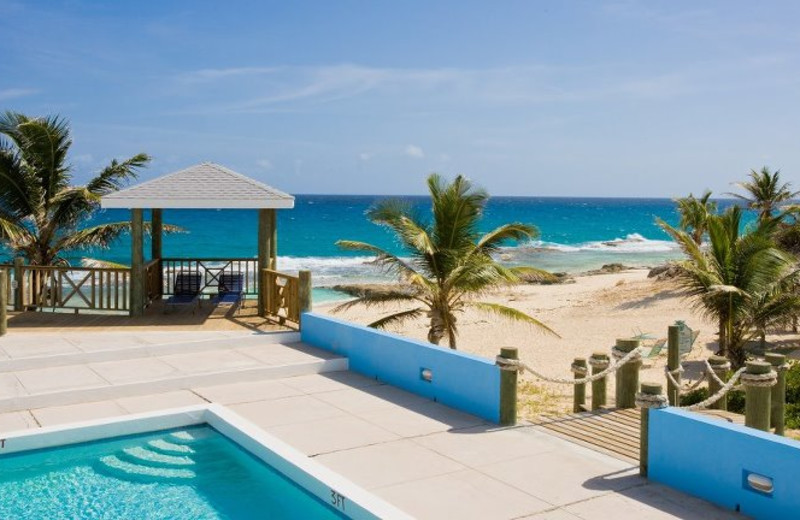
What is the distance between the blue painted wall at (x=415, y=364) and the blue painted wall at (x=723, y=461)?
221 cm

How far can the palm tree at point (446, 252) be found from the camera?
13.9 metres

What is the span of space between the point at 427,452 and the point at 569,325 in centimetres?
1869

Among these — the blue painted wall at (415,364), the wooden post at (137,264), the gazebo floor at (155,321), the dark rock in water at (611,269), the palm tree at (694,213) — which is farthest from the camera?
the dark rock in water at (611,269)

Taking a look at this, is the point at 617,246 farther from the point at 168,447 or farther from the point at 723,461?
the point at 723,461

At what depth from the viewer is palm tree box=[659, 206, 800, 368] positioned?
1471cm

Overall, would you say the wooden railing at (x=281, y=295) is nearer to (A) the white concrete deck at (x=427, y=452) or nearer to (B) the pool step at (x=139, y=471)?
(A) the white concrete deck at (x=427, y=452)

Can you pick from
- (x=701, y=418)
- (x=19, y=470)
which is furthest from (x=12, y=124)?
(x=701, y=418)

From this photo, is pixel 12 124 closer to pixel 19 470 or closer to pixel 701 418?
pixel 19 470

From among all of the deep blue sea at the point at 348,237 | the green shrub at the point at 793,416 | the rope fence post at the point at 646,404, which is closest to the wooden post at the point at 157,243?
the rope fence post at the point at 646,404

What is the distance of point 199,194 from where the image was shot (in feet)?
45.6

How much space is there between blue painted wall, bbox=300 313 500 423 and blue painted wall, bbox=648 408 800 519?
7.25ft

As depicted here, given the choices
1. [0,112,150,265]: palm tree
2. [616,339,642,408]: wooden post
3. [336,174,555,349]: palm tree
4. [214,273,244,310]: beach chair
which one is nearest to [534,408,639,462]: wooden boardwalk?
[616,339,642,408]: wooden post

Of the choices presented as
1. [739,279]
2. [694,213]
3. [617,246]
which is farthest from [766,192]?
[617,246]

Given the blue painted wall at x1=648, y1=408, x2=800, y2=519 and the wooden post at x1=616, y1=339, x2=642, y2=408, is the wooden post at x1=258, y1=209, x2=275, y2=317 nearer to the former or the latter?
the wooden post at x1=616, y1=339, x2=642, y2=408
